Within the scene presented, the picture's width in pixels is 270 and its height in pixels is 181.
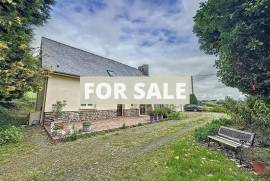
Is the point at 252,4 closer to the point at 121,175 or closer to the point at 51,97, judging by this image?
the point at 121,175

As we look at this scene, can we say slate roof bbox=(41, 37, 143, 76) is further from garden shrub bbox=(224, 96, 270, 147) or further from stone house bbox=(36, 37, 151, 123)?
garden shrub bbox=(224, 96, 270, 147)

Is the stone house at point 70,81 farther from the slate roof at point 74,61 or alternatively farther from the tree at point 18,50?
the tree at point 18,50

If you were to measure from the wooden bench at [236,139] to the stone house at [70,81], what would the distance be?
32.5ft

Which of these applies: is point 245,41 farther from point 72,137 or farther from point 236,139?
point 72,137

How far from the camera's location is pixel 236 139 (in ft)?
27.6

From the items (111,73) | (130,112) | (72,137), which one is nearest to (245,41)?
(72,137)

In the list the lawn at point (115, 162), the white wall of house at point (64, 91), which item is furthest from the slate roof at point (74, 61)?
the lawn at point (115, 162)

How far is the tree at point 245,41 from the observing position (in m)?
6.29

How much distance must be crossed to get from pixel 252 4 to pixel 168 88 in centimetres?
1738

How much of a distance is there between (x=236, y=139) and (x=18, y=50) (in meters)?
11.3

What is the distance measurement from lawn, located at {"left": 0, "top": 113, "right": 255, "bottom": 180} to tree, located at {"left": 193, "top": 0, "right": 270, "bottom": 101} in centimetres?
248

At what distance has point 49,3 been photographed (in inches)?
602

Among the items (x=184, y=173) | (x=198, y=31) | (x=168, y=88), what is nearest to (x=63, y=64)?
(x=168, y=88)

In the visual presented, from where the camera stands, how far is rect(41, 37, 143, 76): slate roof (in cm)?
1814
